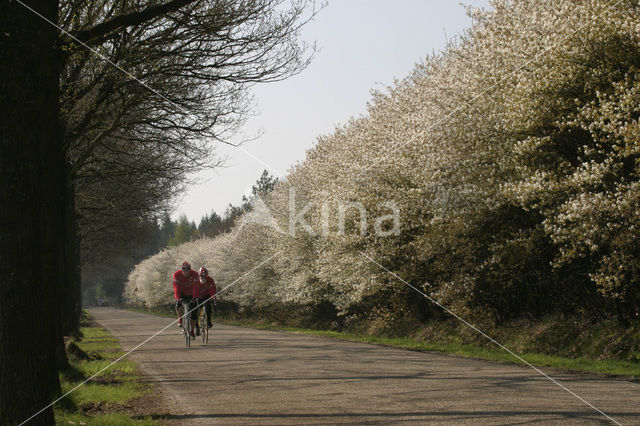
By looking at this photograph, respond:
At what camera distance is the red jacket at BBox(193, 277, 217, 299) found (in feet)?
59.6

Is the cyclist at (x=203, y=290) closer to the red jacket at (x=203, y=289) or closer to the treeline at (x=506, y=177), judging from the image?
the red jacket at (x=203, y=289)

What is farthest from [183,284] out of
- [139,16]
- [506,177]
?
[139,16]

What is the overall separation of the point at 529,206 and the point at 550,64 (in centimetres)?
360

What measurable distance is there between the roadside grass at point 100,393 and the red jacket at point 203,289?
3792 millimetres

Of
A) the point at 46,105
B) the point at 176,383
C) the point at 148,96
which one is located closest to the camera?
the point at 46,105

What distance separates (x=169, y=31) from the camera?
13414 mm

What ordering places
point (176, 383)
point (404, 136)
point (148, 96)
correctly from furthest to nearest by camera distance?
point (404, 136), point (148, 96), point (176, 383)

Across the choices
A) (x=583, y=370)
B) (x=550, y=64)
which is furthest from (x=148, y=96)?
(x=583, y=370)

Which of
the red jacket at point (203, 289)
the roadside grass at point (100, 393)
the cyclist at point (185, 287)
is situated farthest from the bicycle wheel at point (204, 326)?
the roadside grass at point (100, 393)

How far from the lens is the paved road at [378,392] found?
7.03 metres

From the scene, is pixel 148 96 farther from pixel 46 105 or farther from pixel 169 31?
pixel 46 105

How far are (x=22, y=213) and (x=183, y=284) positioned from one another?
12.3 metres

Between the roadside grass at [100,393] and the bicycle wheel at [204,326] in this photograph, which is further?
the bicycle wheel at [204,326]

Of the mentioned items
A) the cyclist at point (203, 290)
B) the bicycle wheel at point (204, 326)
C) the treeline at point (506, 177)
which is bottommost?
the bicycle wheel at point (204, 326)
